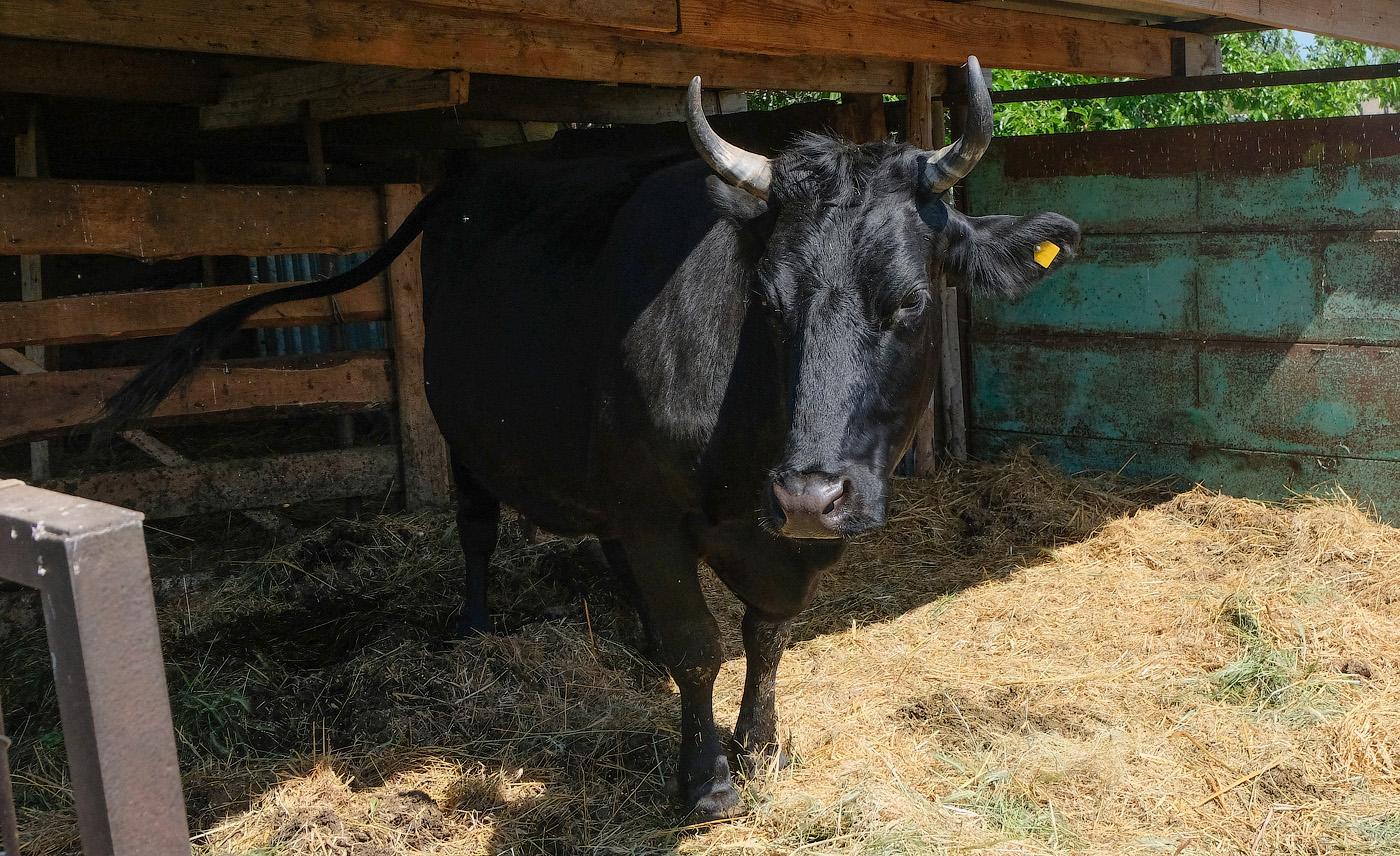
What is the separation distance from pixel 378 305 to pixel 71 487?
1776 millimetres

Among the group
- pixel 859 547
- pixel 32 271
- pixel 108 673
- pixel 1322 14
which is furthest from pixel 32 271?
pixel 1322 14

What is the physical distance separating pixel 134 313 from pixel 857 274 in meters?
3.74

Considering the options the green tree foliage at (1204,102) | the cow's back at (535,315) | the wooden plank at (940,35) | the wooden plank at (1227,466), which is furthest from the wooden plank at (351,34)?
the green tree foliage at (1204,102)

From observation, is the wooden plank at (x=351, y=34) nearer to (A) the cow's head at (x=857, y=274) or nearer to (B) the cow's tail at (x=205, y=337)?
(B) the cow's tail at (x=205, y=337)

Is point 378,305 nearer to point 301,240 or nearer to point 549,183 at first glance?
point 301,240

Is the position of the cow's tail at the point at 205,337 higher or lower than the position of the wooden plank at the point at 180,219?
lower

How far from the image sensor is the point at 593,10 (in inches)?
168

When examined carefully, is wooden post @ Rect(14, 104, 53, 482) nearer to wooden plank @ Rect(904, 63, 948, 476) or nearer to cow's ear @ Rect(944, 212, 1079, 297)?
wooden plank @ Rect(904, 63, 948, 476)

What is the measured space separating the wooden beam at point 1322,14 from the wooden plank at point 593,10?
91.6 inches

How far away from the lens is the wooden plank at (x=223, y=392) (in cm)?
514

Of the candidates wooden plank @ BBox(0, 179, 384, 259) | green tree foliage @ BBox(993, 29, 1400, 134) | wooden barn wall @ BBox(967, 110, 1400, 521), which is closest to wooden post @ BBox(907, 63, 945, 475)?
wooden barn wall @ BBox(967, 110, 1400, 521)

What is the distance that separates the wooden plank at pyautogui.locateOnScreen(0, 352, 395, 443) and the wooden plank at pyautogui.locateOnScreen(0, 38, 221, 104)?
4.45 feet

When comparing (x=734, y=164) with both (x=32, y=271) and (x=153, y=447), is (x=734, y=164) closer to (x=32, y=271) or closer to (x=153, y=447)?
(x=153, y=447)

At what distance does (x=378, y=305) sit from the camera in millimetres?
6320
